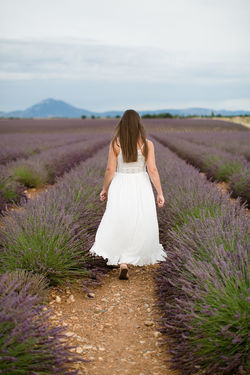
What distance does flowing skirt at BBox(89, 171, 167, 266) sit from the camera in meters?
3.22

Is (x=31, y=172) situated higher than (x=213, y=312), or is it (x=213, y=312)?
(x=213, y=312)

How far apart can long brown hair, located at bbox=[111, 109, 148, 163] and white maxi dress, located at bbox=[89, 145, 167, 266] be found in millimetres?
75

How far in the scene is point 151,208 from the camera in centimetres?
330

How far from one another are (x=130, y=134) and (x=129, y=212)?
0.65 meters

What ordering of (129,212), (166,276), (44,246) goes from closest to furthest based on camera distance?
(166,276)
(44,246)
(129,212)

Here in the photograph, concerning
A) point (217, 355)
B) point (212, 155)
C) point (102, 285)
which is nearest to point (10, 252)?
point (102, 285)

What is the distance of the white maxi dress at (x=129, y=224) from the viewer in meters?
3.22

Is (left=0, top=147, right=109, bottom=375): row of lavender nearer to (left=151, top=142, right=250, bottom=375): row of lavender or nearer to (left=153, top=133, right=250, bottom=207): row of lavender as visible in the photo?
(left=151, top=142, right=250, bottom=375): row of lavender

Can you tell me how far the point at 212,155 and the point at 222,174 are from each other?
140cm

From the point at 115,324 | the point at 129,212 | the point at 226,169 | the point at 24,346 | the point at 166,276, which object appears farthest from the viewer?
the point at 226,169

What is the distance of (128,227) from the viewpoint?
3240 mm

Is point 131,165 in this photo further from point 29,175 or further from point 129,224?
point 29,175

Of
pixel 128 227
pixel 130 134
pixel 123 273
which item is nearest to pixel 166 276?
pixel 123 273

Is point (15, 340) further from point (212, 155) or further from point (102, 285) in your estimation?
point (212, 155)
